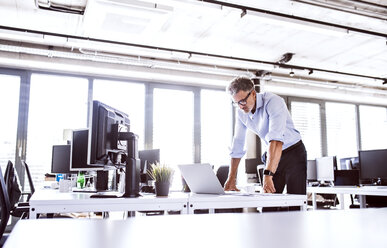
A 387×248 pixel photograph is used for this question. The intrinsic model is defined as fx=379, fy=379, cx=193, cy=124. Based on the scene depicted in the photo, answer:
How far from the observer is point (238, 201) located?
186cm

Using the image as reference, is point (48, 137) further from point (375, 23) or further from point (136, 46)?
point (375, 23)

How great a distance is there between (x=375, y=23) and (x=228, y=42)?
2.09 meters

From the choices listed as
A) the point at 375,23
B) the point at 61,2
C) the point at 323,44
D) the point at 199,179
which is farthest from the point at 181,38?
the point at 199,179

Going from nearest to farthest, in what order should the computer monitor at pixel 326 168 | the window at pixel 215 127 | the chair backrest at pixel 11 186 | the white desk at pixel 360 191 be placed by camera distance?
1. the white desk at pixel 360 191
2. the chair backrest at pixel 11 186
3. the computer monitor at pixel 326 168
4. the window at pixel 215 127

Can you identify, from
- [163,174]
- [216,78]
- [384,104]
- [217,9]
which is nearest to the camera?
[163,174]

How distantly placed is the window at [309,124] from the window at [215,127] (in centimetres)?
168

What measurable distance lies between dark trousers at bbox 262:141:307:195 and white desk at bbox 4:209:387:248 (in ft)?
6.08

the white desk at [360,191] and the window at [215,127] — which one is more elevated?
the window at [215,127]

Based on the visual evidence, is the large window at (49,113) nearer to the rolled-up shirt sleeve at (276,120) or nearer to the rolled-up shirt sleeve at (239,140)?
the rolled-up shirt sleeve at (239,140)

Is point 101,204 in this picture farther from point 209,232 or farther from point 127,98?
point 127,98

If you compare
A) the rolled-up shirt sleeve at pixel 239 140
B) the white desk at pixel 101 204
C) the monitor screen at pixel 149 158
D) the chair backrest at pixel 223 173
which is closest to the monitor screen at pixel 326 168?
the chair backrest at pixel 223 173

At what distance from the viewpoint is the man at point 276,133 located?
7.45 feet

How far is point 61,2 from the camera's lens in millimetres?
4660

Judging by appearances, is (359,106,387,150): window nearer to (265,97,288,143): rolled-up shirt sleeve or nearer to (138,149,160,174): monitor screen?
(138,149,160,174): monitor screen
